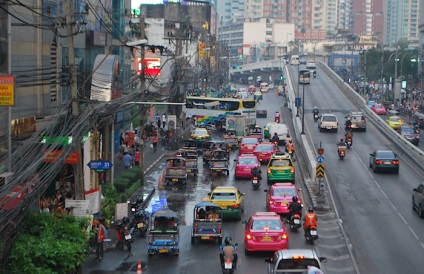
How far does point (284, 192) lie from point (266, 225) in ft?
26.5

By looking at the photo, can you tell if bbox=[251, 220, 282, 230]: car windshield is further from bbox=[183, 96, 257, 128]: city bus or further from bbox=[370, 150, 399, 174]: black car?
bbox=[183, 96, 257, 128]: city bus

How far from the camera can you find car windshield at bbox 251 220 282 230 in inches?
1116

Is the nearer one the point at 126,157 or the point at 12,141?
the point at 12,141

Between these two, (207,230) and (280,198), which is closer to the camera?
(207,230)

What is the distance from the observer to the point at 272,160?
1800 inches

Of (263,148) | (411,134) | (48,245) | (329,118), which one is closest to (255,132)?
(329,118)

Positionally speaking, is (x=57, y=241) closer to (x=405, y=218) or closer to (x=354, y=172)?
(x=405, y=218)

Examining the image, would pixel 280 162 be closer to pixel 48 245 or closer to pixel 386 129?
pixel 48 245

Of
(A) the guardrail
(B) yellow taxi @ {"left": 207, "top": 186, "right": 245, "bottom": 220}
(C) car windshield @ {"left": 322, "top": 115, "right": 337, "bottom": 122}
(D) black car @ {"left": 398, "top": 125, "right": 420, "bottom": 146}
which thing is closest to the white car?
(C) car windshield @ {"left": 322, "top": 115, "right": 337, "bottom": 122}

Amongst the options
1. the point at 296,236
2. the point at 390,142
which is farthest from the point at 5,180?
the point at 390,142

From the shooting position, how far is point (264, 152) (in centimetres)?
5478

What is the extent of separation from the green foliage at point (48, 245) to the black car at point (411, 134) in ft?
165

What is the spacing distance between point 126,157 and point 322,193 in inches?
506

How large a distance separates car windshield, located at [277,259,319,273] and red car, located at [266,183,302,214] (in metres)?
14.0
